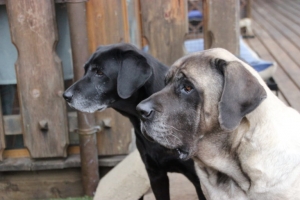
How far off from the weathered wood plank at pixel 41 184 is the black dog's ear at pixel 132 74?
5.41 ft

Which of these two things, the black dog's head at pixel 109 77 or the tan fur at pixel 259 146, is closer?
the tan fur at pixel 259 146

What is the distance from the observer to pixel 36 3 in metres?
4.25

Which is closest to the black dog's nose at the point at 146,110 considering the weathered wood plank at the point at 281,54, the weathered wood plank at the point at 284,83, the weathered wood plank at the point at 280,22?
the weathered wood plank at the point at 284,83

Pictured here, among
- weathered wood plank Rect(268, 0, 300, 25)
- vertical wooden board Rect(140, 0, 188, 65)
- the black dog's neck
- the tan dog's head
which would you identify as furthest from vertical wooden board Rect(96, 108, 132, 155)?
weathered wood plank Rect(268, 0, 300, 25)

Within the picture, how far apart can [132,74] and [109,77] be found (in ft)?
0.70

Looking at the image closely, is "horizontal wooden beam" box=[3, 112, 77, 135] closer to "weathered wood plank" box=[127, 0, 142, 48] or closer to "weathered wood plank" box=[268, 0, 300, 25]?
"weathered wood plank" box=[127, 0, 142, 48]

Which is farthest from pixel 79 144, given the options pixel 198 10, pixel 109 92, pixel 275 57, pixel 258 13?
pixel 258 13

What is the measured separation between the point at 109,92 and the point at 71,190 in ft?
5.37

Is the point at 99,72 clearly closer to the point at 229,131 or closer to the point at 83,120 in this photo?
the point at 83,120

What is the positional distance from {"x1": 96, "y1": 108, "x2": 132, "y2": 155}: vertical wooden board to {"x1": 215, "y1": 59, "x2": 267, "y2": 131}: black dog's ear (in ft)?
7.03

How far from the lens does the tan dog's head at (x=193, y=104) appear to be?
102 inches

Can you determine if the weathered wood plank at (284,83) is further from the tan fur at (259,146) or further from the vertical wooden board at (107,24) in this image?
the tan fur at (259,146)

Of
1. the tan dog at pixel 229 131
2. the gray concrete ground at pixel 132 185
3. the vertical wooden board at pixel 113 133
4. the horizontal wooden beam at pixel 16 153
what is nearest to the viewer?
the tan dog at pixel 229 131

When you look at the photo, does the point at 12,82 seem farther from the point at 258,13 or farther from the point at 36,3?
the point at 258,13
